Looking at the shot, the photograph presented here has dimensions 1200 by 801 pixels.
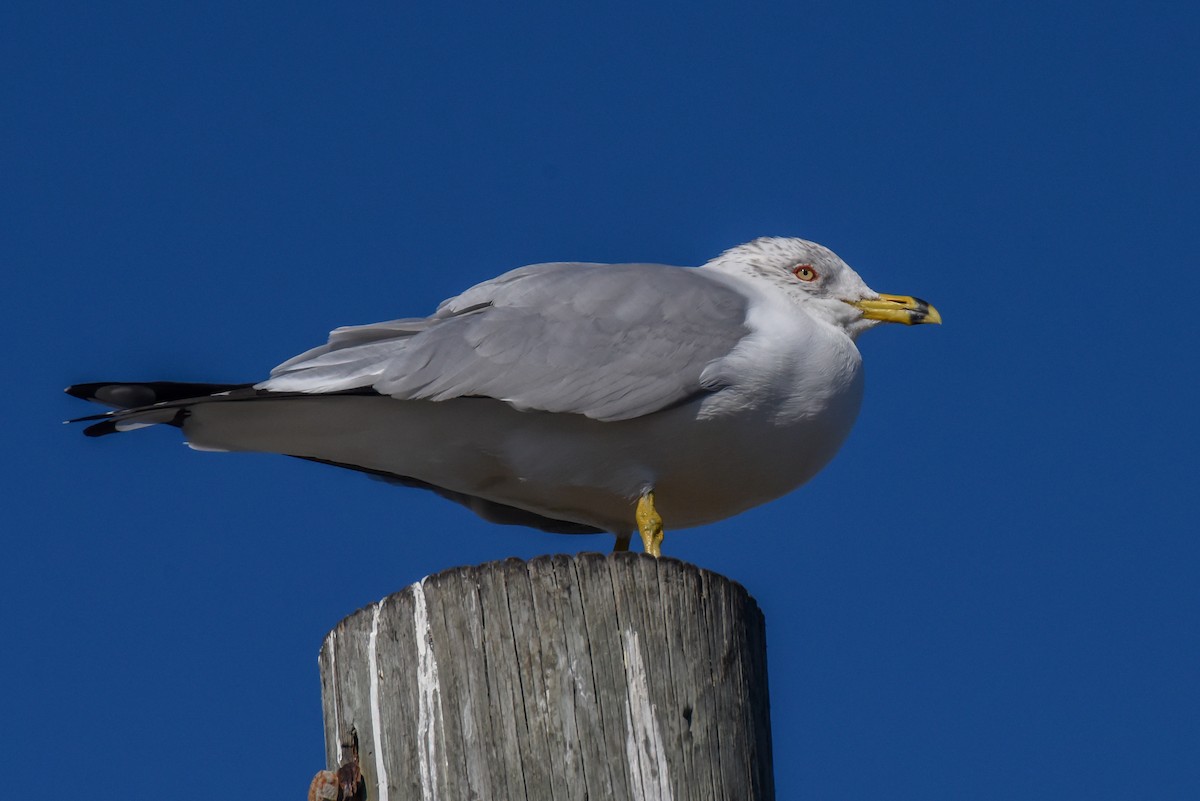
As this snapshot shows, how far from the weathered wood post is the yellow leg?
163 centimetres

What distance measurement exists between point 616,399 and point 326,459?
1456 millimetres

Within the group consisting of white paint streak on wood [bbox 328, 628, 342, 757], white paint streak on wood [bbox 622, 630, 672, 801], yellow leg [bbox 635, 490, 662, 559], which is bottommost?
white paint streak on wood [bbox 622, 630, 672, 801]

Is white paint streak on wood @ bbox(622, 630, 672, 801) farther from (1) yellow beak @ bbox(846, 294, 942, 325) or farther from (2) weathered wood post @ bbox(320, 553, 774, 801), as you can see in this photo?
(1) yellow beak @ bbox(846, 294, 942, 325)

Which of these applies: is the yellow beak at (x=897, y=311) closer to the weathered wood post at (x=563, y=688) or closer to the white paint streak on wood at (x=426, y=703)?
the weathered wood post at (x=563, y=688)

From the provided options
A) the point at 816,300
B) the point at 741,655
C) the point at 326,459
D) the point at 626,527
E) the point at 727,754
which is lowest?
the point at 727,754

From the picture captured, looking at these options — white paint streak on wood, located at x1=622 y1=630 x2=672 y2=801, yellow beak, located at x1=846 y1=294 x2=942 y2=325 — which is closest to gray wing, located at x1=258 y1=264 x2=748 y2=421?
yellow beak, located at x1=846 y1=294 x2=942 y2=325

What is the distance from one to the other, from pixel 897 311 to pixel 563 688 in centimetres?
361

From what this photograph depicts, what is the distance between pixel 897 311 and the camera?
23.0 feet

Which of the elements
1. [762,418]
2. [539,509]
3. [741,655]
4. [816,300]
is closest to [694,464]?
[762,418]

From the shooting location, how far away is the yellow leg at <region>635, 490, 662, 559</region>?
5875 millimetres

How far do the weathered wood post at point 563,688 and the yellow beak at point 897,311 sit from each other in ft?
10.0

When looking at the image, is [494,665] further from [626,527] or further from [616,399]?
[626,527]

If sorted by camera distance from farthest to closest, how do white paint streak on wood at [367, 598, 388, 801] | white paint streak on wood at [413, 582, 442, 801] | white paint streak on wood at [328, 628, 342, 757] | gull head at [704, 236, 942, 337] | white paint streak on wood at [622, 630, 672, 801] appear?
gull head at [704, 236, 942, 337]
white paint streak on wood at [328, 628, 342, 757]
white paint streak on wood at [367, 598, 388, 801]
white paint streak on wood at [413, 582, 442, 801]
white paint streak on wood at [622, 630, 672, 801]

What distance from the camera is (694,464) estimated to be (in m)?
5.98
